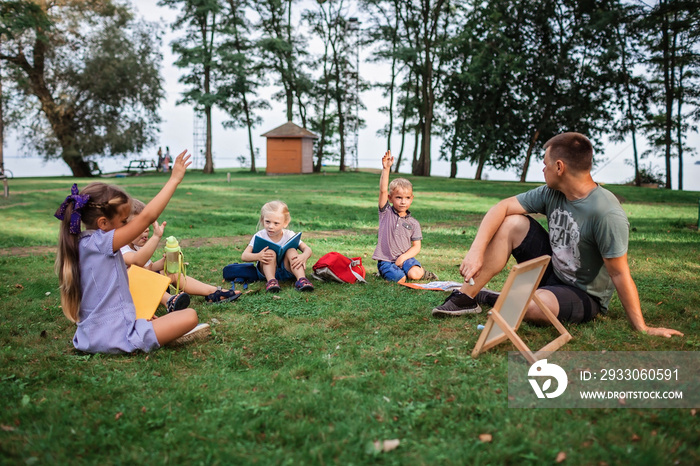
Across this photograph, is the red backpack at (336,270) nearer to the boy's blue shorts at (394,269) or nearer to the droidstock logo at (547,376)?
the boy's blue shorts at (394,269)

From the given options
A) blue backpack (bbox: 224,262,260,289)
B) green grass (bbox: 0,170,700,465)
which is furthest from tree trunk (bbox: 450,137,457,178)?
blue backpack (bbox: 224,262,260,289)

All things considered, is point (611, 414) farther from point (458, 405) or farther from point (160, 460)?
point (160, 460)

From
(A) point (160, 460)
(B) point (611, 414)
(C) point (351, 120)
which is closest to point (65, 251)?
(A) point (160, 460)

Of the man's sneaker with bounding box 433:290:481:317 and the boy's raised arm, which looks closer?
the man's sneaker with bounding box 433:290:481:317

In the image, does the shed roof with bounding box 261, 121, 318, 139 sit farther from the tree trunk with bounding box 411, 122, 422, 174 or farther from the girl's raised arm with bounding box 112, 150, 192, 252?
the girl's raised arm with bounding box 112, 150, 192, 252

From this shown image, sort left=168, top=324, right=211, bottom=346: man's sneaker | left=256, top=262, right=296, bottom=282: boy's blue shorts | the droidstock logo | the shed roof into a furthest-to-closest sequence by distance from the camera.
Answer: the shed roof < left=256, top=262, right=296, bottom=282: boy's blue shorts < left=168, top=324, right=211, bottom=346: man's sneaker < the droidstock logo

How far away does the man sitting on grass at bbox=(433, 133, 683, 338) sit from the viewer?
3887mm

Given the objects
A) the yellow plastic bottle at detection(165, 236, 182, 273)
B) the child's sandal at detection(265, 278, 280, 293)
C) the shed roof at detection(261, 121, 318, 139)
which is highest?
the shed roof at detection(261, 121, 318, 139)

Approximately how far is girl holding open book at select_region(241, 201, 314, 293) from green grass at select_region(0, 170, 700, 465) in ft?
0.96

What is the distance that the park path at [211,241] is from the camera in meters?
7.80

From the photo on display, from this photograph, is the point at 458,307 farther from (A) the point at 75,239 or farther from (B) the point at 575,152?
(A) the point at 75,239

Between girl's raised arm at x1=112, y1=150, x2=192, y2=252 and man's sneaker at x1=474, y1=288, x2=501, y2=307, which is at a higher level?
girl's raised arm at x1=112, y1=150, x2=192, y2=252

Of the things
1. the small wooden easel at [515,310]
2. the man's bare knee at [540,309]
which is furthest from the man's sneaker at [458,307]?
the small wooden easel at [515,310]

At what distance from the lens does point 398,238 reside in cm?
629
